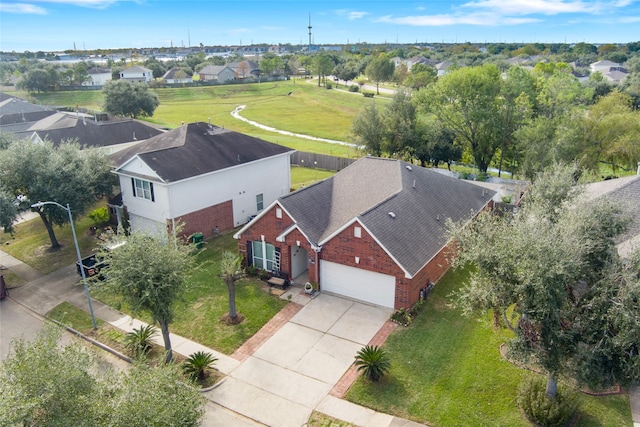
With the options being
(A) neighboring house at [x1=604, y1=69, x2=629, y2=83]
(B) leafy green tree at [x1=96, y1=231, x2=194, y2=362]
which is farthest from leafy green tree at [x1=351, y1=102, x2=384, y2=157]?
(A) neighboring house at [x1=604, y1=69, x2=629, y2=83]

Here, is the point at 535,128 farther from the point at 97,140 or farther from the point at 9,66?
the point at 9,66

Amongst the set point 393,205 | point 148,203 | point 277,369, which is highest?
point 393,205

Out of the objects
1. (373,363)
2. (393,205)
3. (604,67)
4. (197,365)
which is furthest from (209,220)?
(604,67)

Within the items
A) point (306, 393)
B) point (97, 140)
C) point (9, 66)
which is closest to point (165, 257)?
point (306, 393)

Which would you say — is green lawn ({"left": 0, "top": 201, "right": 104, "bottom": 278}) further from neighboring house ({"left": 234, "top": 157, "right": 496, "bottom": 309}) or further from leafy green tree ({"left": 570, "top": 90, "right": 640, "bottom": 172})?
leafy green tree ({"left": 570, "top": 90, "right": 640, "bottom": 172})

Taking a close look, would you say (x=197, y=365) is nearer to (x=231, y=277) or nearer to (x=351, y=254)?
(x=231, y=277)
